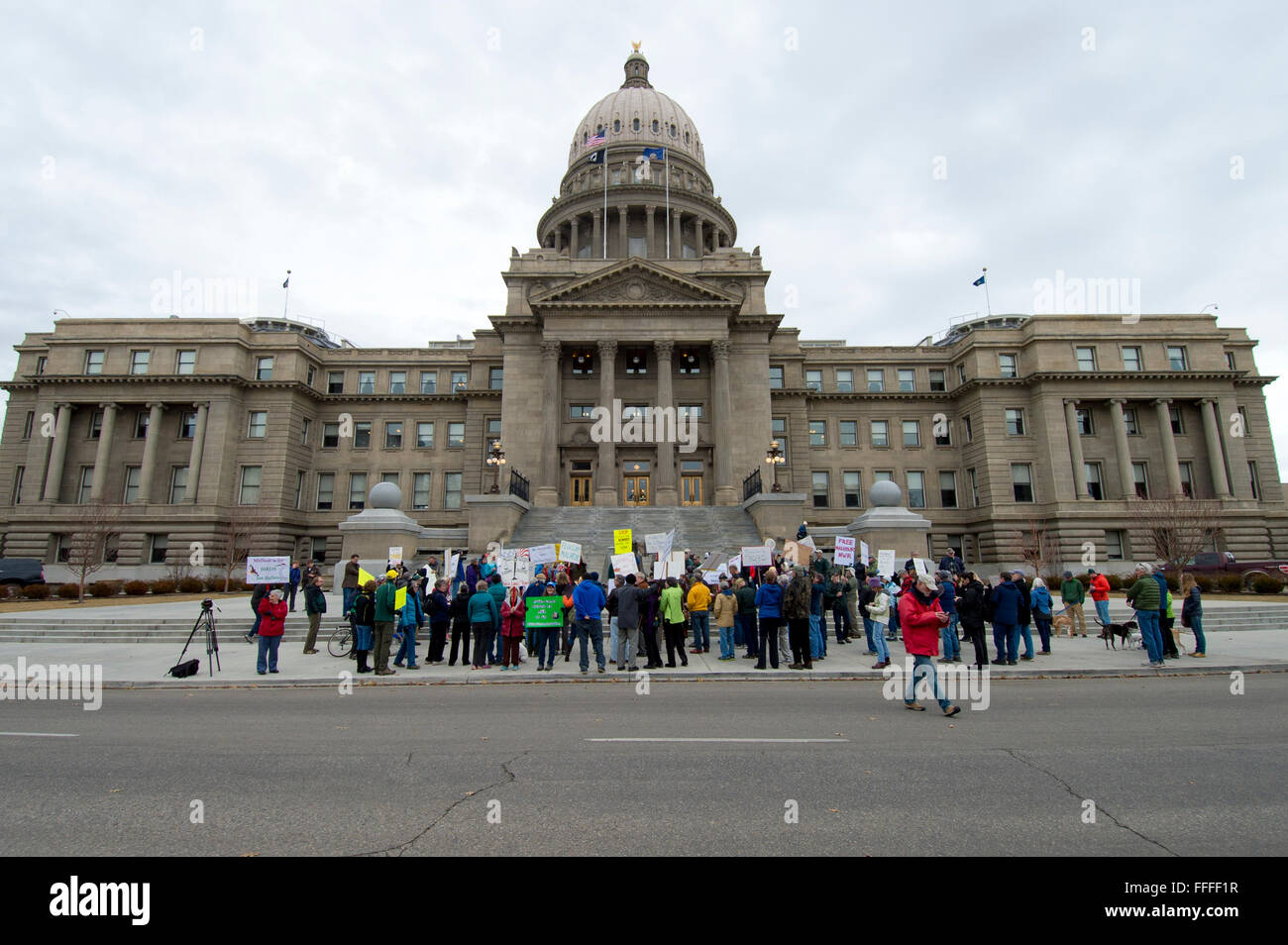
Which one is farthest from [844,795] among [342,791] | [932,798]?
[342,791]

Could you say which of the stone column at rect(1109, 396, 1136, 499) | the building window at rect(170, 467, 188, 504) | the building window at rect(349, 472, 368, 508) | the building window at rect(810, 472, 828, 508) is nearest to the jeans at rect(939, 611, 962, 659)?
the building window at rect(810, 472, 828, 508)

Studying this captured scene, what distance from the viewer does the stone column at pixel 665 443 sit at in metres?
41.0

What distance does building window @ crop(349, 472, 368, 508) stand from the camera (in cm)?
5423

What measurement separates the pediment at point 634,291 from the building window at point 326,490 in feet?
80.8

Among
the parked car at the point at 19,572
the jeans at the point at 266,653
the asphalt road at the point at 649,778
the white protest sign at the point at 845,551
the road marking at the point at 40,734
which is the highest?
the parked car at the point at 19,572

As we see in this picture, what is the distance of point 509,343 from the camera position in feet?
152

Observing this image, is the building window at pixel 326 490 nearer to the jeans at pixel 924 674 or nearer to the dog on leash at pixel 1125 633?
the dog on leash at pixel 1125 633

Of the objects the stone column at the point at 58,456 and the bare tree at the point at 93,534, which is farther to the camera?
the stone column at the point at 58,456

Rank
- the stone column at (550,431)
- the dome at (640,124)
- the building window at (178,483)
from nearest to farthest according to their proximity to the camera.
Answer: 1. the stone column at (550,431)
2. the building window at (178,483)
3. the dome at (640,124)

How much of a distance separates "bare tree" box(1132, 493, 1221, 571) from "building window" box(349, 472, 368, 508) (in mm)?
54542

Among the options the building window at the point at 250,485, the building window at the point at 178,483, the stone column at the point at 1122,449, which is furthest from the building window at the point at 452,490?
the stone column at the point at 1122,449

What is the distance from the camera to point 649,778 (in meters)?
6.37

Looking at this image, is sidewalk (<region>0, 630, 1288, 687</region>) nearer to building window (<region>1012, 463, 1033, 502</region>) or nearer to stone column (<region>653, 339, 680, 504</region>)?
stone column (<region>653, 339, 680, 504</region>)

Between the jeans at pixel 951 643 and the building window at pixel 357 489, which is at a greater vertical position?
the building window at pixel 357 489
